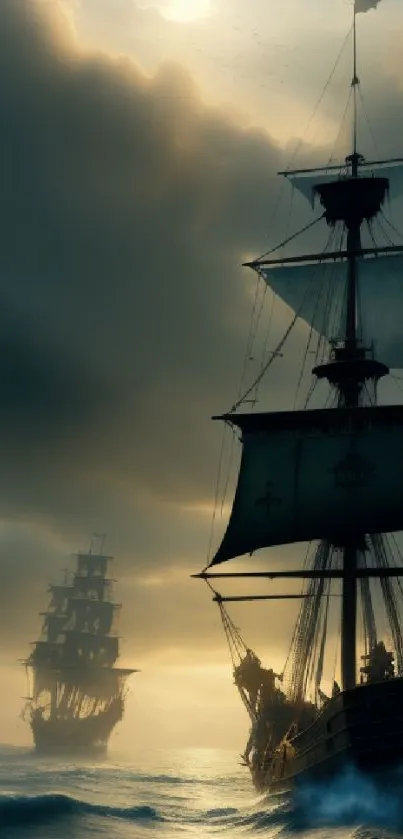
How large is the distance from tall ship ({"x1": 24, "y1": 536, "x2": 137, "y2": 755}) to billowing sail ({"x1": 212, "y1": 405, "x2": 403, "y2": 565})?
328 ft

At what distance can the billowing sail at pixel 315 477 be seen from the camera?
122 ft

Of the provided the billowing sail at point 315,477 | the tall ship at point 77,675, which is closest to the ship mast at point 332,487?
the billowing sail at point 315,477

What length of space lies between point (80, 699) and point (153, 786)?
67.4m

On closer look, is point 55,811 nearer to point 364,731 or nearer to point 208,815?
point 208,815

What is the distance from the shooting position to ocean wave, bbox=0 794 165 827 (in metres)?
36.1

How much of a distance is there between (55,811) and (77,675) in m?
97.0

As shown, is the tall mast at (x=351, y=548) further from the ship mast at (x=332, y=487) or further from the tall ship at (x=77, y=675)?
the tall ship at (x=77, y=675)

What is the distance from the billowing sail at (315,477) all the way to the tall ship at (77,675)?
100m

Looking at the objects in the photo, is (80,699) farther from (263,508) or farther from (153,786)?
(263,508)

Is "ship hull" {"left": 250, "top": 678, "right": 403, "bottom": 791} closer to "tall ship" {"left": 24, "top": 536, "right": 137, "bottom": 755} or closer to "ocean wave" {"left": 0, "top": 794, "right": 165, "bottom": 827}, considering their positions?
"ocean wave" {"left": 0, "top": 794, "right": 165, "bottom": 827}

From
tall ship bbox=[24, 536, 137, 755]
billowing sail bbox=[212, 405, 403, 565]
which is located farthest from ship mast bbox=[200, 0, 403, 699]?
tall ship bbox=[24, 536, 137, 755]

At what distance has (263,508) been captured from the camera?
1540 inches

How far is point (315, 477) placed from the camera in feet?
126

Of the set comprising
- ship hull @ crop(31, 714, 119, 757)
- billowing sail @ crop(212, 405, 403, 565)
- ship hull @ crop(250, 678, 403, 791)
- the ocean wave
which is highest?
billowing sail @ crop(212, 405, 403, 565)
